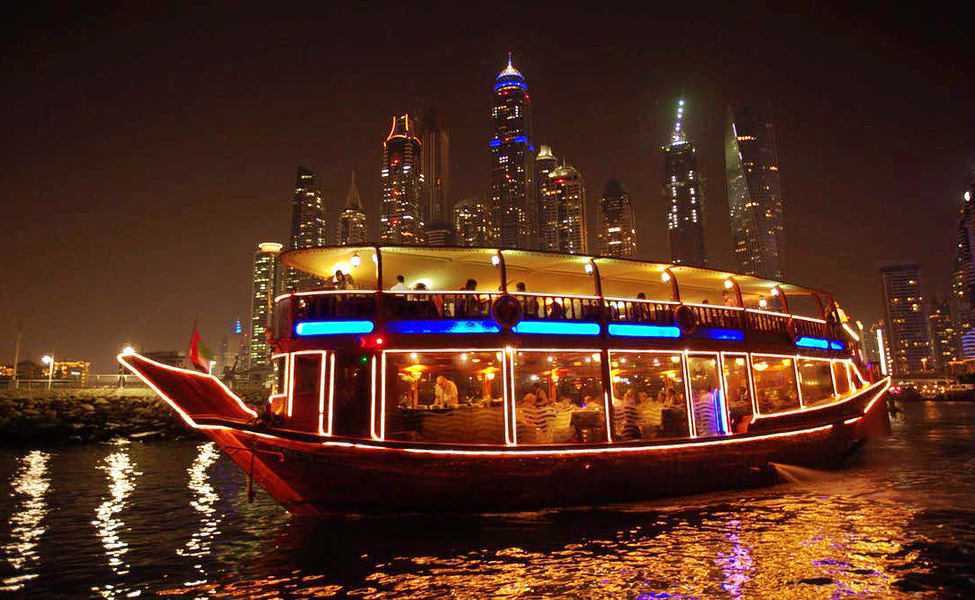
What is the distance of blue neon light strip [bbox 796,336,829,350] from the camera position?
14.0 metres

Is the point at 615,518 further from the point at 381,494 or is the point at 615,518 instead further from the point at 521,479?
the point at 381,494

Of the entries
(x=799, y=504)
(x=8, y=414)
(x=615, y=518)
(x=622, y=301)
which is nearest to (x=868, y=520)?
(x=799, y=504)

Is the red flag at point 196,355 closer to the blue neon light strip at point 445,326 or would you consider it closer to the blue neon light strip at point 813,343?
the blue neon light strip at point 445,326

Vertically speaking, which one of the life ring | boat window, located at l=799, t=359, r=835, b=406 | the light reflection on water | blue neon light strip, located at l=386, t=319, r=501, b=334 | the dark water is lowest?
the dark water

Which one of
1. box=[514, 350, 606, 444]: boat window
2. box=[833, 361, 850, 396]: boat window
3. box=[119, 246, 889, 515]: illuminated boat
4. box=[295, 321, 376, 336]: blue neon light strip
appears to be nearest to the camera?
box=[119, 246, 889, 515]: illuminated boat

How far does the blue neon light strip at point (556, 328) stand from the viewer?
980 cm

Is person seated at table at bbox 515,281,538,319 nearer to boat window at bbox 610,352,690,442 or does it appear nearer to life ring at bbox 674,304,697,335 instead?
boat window at bbox 610,352,690,442

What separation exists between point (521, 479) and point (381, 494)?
7.22 feet

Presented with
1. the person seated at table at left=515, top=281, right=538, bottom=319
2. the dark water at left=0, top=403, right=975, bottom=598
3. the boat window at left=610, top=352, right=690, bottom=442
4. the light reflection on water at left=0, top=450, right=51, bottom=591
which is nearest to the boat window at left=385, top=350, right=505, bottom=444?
the person seated at table at left=515, top=281, right=538, bottom=319

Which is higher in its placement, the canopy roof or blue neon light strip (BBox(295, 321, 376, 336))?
the canopy roof

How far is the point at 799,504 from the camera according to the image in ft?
34.2

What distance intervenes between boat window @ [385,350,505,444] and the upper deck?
2.12 ft

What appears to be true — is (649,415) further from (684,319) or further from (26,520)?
(26,520)

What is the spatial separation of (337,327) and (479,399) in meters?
3.68
